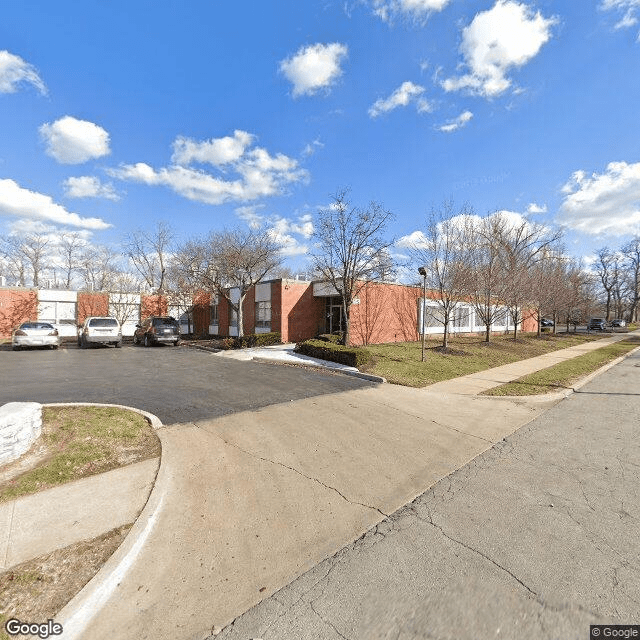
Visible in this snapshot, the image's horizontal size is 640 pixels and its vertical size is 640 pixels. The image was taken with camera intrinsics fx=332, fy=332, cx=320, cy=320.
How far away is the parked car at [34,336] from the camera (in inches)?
680

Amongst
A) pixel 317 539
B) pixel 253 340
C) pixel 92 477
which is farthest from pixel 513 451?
pixel 253 340

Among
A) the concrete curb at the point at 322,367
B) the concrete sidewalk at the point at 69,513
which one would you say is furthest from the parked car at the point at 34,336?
the concrete sidewalk at the point at 69,513

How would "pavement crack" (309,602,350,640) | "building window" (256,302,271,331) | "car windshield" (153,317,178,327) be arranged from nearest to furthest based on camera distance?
"pavement crack" (309,602,350,640) → "car windshield" (153,317,178,327) → "building window" (256,302,271,331)

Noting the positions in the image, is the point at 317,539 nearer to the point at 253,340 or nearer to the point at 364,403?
the point at 364,403

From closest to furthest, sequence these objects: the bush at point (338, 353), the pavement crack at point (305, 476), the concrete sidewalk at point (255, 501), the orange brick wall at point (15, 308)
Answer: the concrete sidewalk at point (255, 501)
the pavement crack at point (305, 476)
the bush at point (338, 353)
the orange brick wall at point (15, 308)

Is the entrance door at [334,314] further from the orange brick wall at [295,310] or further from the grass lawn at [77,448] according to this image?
the grass lawn at [77,448]

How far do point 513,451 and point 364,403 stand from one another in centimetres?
313

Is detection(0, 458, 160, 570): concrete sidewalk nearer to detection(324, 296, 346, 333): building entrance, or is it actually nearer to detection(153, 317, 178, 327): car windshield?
detection(324, 296, 346, 333): building entrance

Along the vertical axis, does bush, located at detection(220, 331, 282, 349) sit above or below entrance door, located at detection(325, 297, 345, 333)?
below

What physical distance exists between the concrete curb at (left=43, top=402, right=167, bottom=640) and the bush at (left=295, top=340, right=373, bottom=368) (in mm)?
8926

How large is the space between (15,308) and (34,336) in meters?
12.2

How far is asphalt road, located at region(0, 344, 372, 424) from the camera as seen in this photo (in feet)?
23.2

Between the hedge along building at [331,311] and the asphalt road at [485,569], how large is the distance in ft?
46.8

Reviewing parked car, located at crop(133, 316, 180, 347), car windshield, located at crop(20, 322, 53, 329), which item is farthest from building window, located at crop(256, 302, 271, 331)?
car windshield, located at crop(20, 322, 53, 329)
